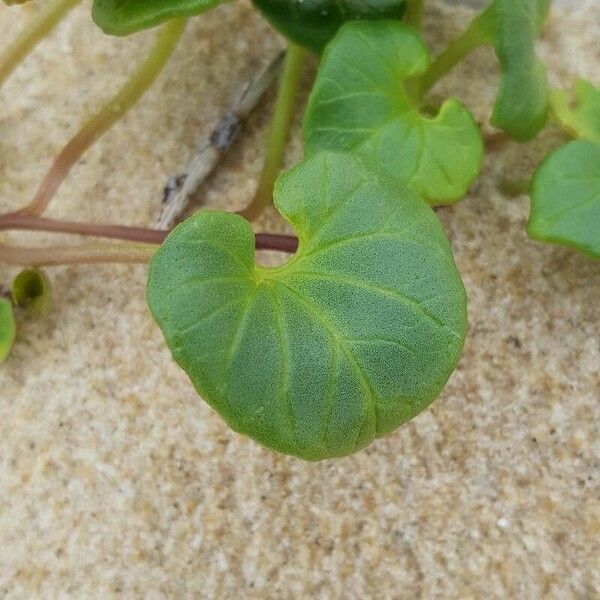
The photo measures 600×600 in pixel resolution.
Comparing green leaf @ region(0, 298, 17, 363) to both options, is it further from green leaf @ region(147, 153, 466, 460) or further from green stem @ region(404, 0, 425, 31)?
green stem @ region(404, 0, 425, 31)

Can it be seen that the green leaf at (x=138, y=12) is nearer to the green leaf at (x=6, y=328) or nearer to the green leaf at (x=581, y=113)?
the green leaf at (x=6, y=328)

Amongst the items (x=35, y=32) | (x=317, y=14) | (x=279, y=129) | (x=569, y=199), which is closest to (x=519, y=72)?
(x=569, y=199)

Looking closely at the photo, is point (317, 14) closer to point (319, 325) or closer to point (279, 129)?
point (279, 129)

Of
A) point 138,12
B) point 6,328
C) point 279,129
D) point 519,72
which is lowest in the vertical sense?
point 6,328

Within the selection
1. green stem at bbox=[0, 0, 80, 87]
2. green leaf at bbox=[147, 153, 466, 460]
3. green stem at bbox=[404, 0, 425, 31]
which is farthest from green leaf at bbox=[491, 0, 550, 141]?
green stem at bbox=[0, 0, 80, 87]

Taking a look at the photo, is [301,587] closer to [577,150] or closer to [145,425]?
[145,425]

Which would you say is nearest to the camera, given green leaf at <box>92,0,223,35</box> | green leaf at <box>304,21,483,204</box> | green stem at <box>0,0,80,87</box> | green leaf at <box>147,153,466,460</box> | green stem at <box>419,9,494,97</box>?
green leaf at <box>147,153,466,460</box>

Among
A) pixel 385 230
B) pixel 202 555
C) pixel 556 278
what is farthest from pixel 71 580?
pixel 556 278
